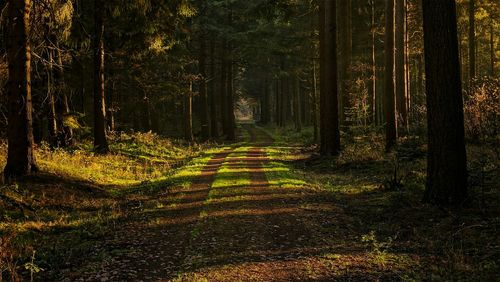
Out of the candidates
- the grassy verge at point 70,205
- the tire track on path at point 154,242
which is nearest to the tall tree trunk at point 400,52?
the grassy verge at point 70,205

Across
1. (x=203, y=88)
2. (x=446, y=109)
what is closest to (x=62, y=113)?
(x=446, y=109)

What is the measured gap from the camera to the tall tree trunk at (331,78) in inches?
770

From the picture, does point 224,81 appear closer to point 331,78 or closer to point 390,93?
point 331,78

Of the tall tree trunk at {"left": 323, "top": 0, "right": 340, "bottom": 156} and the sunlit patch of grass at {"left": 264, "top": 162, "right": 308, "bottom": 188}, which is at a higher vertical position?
the tall tree trunk at {"left": 323, "top": 0, "right": 340, "bottom": 156}

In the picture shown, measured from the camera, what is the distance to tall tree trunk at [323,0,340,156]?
64.2 ft

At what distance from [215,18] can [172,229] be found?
30.3 m

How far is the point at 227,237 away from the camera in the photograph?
8219 mm

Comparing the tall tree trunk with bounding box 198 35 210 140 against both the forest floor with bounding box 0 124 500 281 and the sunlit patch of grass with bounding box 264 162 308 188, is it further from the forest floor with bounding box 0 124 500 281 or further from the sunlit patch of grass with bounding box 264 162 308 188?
the forest floor with bounding box 0 124 500 281

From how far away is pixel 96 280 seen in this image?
631cm

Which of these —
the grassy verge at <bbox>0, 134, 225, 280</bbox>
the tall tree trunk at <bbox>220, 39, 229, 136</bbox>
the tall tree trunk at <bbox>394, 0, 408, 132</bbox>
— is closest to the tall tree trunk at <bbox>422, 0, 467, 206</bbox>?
the grassy verge at <bbox>0, 134, 225, 280</bbox>

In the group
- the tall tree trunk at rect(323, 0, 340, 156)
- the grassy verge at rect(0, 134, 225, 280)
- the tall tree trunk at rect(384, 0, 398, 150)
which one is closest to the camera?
the grassy verge at rect(0, 134, 225, 280)

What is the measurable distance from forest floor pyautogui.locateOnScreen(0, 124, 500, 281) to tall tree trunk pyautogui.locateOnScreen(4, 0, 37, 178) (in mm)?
695

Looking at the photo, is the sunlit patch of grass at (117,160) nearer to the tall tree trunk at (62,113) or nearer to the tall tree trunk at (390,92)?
the tall tree trunk at (62,113)

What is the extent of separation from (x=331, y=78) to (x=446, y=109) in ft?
36.4
